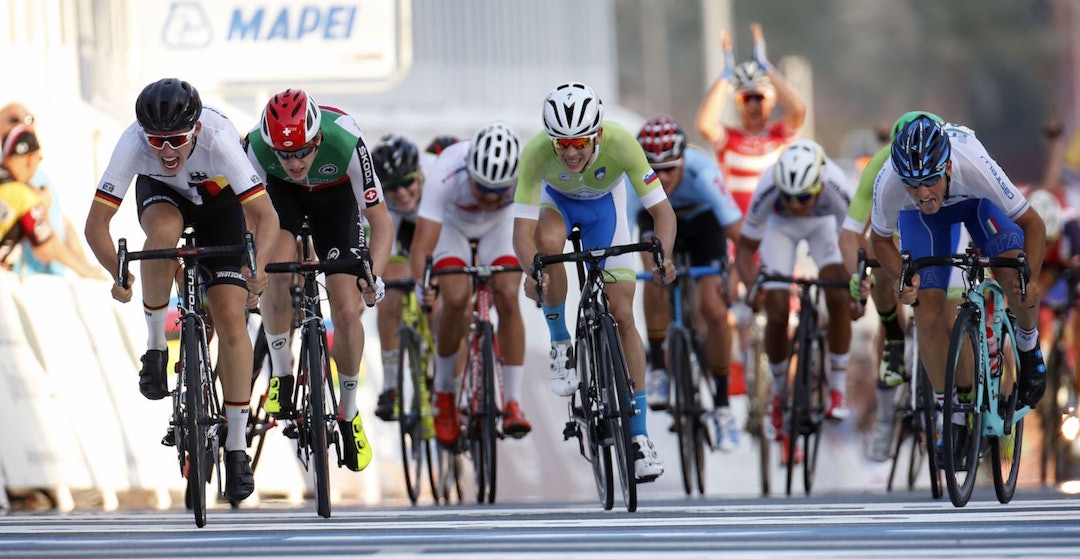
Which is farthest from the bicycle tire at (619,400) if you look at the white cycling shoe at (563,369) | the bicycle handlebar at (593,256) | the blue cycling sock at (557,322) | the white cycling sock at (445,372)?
the white cycling sock at (445,372)

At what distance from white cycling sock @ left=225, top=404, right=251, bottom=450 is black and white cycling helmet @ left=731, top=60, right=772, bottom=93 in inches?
249

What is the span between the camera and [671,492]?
19438mm

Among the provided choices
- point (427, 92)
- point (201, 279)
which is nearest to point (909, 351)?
point (201, 279)

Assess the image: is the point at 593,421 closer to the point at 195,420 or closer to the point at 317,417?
the point at 317,417

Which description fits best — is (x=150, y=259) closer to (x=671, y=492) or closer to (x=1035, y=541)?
(x=1035, y=541)

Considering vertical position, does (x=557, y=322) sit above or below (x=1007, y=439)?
above

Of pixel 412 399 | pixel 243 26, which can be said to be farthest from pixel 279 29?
pixel 412 399

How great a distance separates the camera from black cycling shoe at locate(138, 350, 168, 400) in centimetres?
998

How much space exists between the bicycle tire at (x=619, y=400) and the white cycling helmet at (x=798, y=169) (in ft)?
11.0

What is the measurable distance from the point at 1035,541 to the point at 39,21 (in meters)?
8.87

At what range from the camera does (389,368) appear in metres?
13.7

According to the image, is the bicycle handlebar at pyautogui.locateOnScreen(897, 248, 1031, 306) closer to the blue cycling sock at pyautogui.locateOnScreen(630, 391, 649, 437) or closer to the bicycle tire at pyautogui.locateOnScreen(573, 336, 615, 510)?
the blue cycling sock at pyautogui.locateOnScreen(630, 391, 649, 437)

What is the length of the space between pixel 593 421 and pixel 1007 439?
1.93m

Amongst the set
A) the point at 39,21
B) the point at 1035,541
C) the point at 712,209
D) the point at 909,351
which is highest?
the point at 39,21
